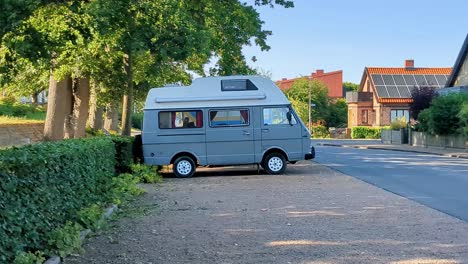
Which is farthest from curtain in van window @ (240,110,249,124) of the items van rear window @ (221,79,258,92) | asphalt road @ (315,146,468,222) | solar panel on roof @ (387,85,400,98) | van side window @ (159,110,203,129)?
solar panel on roof @ (387,85,400,98)

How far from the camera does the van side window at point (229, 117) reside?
18078 mm

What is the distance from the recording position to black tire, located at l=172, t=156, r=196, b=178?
59.2ft

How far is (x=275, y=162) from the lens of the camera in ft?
60.1

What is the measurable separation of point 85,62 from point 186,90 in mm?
4156

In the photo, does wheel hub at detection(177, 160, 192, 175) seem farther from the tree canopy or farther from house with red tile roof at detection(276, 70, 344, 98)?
house with red tile roof at detection(276, 70, 344, 98)

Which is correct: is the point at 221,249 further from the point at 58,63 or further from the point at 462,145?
the point at 462,145

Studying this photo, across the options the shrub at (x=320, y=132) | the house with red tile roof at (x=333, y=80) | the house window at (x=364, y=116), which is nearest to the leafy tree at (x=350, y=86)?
the house with red tile roof at (x=333, y=80)

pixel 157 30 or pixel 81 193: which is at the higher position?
pixel 157 30

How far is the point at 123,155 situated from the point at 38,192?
9.54m

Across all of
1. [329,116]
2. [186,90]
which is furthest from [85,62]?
[329,116]

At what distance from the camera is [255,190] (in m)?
14.0

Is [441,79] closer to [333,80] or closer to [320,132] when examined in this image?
[320,132]

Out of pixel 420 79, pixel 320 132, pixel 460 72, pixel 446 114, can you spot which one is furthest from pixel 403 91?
pixel 446 114

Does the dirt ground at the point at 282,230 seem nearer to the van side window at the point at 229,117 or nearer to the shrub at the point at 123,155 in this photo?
the shrub at the point at 123,155
